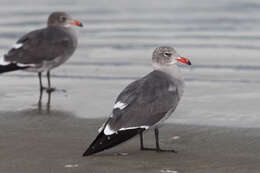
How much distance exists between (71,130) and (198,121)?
1498 mm

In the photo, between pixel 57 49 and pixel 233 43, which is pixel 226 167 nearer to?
pixel 57 49

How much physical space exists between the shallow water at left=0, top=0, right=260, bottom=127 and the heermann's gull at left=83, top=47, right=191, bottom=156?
1034 mm

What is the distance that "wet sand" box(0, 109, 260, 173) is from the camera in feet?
20.9

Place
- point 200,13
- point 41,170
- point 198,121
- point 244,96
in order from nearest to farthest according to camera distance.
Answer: point 41,170 < point 198,121 < point 244,96 < point 200,13

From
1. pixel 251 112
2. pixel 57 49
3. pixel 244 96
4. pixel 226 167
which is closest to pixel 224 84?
pixel 244 96

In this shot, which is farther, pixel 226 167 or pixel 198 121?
pixel 198 121

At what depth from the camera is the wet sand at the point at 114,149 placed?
6.36 m

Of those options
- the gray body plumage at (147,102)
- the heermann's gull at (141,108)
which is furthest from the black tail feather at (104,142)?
the gray body plumage at (147,102)

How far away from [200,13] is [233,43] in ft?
13.5

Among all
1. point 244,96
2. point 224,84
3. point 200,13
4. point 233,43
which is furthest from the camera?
point 200,13

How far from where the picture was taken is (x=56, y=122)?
8.44 meters

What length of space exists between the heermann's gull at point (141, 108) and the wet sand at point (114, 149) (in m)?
0.23

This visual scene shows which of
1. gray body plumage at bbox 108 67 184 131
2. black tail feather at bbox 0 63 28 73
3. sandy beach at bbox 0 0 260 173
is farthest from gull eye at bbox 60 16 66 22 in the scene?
gray body plumage at bbox 108 67 184 131

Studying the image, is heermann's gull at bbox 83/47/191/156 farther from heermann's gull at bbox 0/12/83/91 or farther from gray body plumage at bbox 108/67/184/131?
heermann's gull at bbox 0/12/83/91
